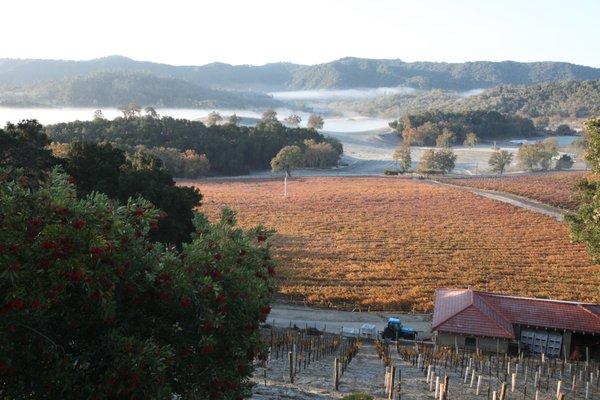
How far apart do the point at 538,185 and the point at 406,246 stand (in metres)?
49.1

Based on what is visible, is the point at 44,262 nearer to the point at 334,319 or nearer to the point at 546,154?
the point at 334,319

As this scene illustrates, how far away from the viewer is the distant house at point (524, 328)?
84.1 ft

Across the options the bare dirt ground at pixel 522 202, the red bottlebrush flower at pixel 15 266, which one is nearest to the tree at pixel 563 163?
the bare dirt ground at pixel 522 202

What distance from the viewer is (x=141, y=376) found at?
717 cm

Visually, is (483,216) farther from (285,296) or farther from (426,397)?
(426,397)

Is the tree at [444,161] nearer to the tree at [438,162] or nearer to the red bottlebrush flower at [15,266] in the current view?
the tree at [438,162]

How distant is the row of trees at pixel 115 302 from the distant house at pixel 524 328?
56.7 ft

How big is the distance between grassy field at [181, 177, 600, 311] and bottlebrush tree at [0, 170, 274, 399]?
81.4 feet

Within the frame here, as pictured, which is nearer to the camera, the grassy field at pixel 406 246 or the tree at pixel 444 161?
the grassy field at pixel 406 246

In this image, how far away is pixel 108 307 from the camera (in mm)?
7246

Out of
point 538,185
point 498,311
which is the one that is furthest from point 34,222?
point 538,185

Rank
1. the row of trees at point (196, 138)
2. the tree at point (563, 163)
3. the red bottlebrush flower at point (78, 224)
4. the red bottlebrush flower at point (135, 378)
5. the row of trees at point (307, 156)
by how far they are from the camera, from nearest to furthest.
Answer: the red bottlebrush flower at point (135, 378) → the red bottlebrush flower at point (78, 224) → the row of trees at point (307, 156) → the row of trees at point (196, 138) → the tree at point (563, 163)

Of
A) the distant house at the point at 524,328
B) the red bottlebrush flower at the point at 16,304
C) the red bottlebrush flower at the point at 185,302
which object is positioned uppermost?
the red bottlebrush flower at the point at 16,304

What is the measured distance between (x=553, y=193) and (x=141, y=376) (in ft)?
276
